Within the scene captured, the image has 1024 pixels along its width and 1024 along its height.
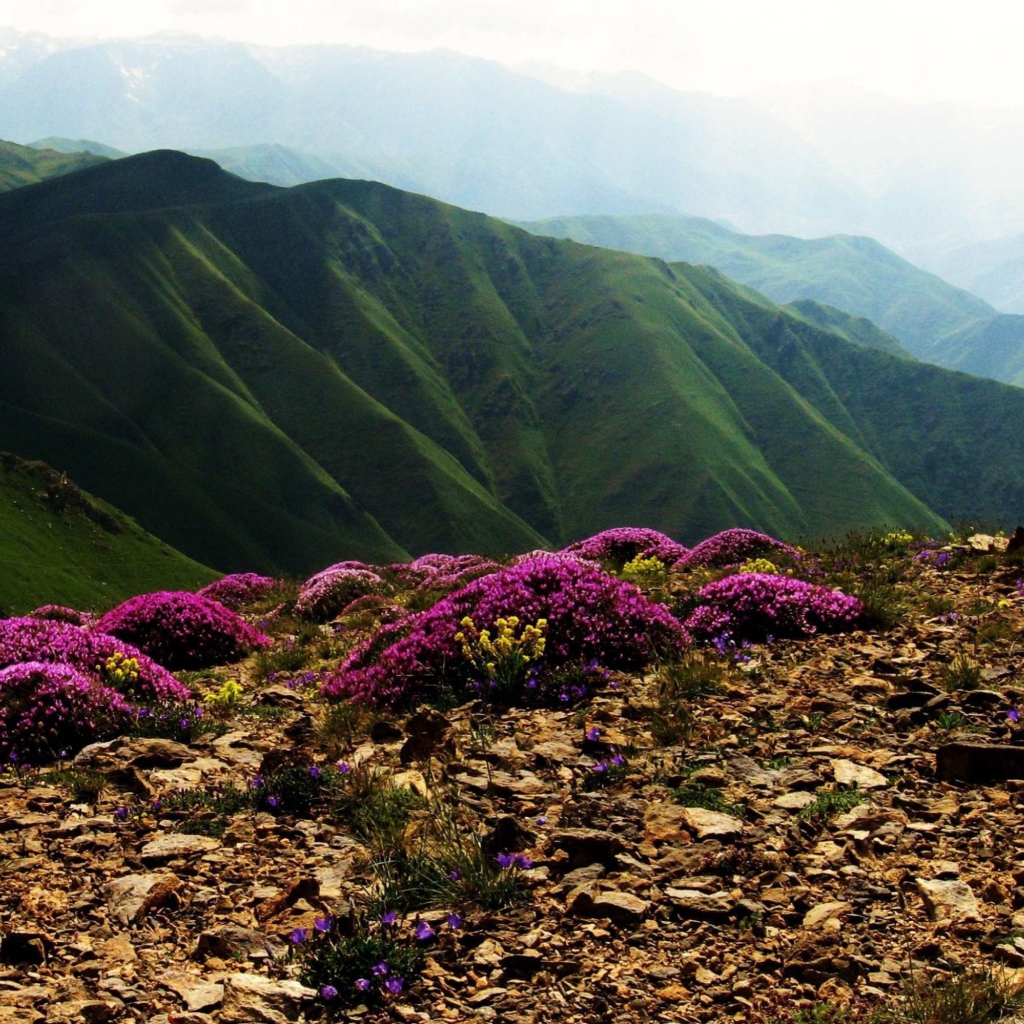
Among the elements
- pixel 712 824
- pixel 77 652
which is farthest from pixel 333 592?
pixel 712 824

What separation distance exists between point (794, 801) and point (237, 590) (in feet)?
66.6

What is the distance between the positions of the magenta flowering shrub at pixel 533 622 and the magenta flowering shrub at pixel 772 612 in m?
Answer: 0.60

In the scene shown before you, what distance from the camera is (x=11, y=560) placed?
110 m

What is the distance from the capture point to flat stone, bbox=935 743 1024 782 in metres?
5.97

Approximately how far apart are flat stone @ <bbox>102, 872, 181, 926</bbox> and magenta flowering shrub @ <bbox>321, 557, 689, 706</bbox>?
4096 millimetres

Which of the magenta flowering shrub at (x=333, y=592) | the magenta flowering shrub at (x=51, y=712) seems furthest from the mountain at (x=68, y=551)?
the magenta flowering shrub at (x=51, y=712)

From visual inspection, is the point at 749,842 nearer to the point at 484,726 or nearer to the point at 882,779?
the point at 882,779

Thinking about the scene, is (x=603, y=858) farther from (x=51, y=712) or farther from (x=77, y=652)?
(x=77, y=652)

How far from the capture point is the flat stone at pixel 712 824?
5512 millimetres

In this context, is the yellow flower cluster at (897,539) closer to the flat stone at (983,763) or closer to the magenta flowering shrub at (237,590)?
the flat stone at (983,763)

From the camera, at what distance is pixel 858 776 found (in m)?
6.22

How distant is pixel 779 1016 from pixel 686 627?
690 centimetres

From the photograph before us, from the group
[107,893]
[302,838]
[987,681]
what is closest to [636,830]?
[302,838]

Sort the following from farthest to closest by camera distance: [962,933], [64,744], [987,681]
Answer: [64,744] < [987,681] < [962,933]
